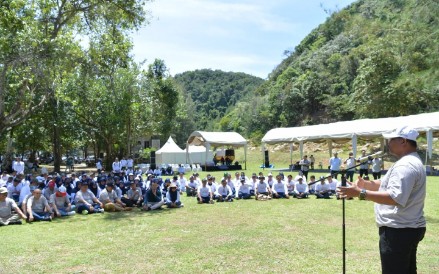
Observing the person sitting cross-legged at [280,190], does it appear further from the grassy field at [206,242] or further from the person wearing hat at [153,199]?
the person wearing hat at [153,199]

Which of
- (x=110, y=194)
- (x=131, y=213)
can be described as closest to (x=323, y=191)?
(x=131, y=213)

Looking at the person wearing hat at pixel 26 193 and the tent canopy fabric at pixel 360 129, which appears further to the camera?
the tent canopy fabric at pixel 360 129

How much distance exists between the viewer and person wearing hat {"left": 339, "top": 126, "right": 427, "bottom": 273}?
3252 mm

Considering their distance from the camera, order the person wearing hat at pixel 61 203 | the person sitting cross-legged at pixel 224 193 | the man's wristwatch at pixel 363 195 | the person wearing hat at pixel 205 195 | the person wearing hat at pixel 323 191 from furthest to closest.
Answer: the person wearing hat at pixel 323 191
the person sitting cross-legged at pixel 224 193
the person wearing hat at pixel 205 195
the person wearing hat at pixel 61 203
the man's wristwatch at pixel 363 195

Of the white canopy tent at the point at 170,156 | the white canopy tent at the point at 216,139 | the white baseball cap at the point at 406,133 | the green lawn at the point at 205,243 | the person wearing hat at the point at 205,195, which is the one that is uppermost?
the white canopy tent at the point at 216,139

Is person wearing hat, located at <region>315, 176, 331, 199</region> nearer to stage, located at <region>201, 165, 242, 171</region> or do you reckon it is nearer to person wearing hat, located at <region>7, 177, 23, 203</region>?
person wearing hat, located at <region>7, 177, 23, 203</region>

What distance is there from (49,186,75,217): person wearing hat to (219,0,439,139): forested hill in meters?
9.85

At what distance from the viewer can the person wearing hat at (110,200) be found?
1255cm

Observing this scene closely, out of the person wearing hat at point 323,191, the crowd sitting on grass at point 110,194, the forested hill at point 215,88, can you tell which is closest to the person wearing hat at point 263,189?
the crowd sitting on grass at point 110,194

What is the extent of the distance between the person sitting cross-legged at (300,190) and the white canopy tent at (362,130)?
889cm

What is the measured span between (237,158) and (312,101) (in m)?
19.1

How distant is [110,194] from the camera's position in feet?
42.9

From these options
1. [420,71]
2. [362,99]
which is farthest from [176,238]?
[362,99]

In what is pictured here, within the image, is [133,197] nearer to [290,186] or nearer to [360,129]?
[290,186]
